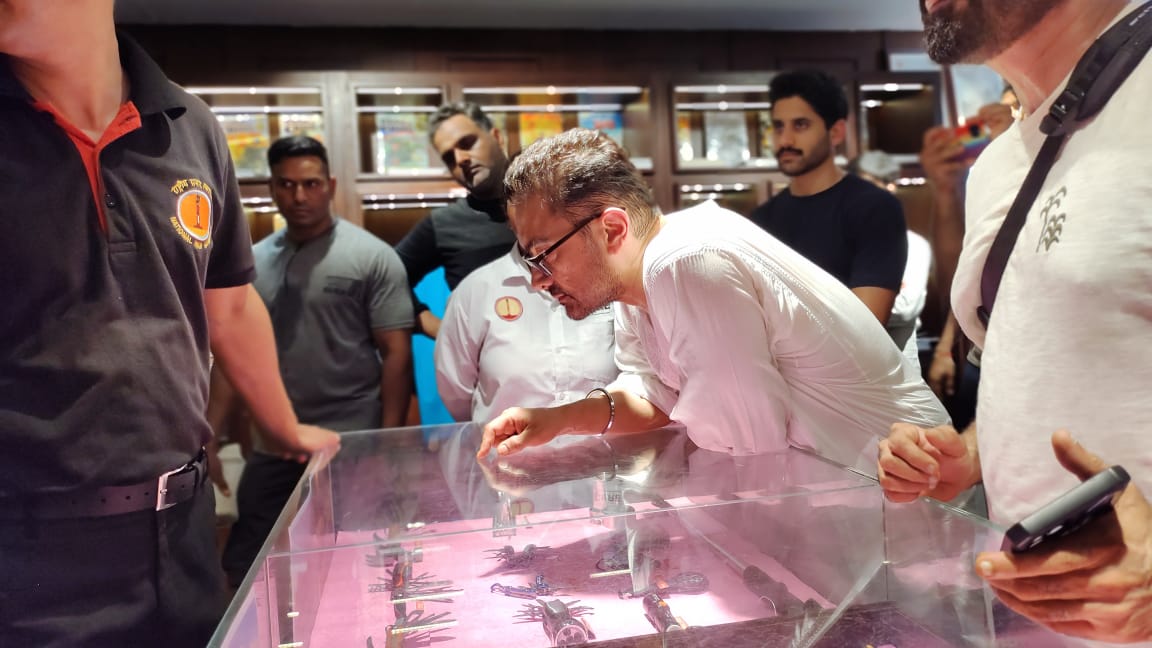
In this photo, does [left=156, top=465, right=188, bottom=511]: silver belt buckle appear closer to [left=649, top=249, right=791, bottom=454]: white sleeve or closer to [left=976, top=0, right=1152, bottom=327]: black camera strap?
[left=649, top=249, right=791, bottom=454]: white sleeve

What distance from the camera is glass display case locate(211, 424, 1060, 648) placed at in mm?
931

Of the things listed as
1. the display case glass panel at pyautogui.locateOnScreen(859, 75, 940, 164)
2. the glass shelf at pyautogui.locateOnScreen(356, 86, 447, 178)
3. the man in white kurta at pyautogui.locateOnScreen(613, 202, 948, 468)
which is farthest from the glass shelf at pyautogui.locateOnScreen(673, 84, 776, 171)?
the man in white kurta at pyautogui.locateOnScreen(613, 202, 948, 468)

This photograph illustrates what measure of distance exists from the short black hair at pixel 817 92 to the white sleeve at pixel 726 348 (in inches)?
67.1

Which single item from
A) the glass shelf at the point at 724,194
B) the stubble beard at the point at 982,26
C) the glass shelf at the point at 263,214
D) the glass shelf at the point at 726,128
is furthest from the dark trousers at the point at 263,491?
the glass shelf at the point at 726,128

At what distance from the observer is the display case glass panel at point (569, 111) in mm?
4773

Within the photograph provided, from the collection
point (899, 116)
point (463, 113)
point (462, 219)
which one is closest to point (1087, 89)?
point (462, 219)

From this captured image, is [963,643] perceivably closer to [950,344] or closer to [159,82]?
[159,82]

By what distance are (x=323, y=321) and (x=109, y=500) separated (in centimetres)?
197

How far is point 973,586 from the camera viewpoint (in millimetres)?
909

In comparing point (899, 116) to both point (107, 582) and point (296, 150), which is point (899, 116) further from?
point (107, 582)

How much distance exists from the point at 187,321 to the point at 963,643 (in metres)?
1.19

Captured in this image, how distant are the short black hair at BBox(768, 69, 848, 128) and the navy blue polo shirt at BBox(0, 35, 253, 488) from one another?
218 centimetres

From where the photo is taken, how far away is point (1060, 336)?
3.14ft

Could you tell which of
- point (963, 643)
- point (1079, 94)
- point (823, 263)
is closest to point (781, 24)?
point (823, 263)
